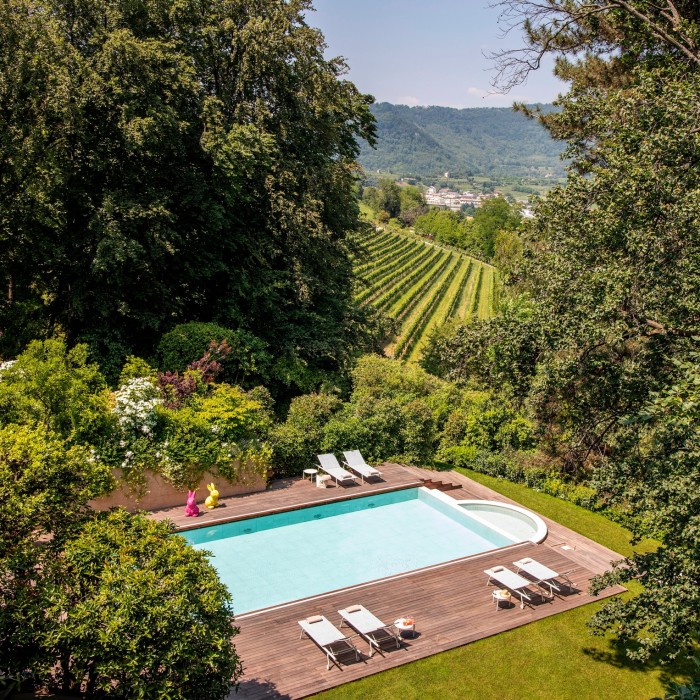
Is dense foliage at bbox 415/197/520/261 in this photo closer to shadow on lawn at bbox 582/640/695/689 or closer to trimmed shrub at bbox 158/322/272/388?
trimmed shrub at bbox 158/322/272/388

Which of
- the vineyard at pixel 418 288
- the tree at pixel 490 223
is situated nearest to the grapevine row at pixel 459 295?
the vineyard at pixel 418 288

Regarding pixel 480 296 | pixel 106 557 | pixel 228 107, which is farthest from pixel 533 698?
pixel 480 296

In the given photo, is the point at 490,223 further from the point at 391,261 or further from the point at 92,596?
the point at 92,596

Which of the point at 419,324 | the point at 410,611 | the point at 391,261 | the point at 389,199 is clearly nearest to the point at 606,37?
the point at 410,611

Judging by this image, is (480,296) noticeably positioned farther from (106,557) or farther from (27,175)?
(106,557)

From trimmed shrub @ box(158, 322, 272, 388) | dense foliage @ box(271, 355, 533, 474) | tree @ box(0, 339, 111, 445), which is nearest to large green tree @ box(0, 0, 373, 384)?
trimmed shrub @ box(158, 322, 272, 388)

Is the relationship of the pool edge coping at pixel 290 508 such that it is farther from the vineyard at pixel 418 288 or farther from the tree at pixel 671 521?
the vineyard at pixel 418 288
